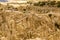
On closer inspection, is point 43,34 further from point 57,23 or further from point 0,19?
point 0,19

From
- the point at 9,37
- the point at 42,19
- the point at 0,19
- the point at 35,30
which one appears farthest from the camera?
the point at 0,19

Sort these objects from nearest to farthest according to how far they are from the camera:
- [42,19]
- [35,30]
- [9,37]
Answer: [9,37], [35,30], [42,19]

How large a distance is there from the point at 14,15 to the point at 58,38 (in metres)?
1.81

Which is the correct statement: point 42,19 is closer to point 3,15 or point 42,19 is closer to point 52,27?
point 52,27

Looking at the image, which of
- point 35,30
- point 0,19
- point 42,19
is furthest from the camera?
point 0,19

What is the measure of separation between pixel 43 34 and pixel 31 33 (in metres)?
0.32

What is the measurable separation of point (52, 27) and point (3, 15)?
5.86 ft

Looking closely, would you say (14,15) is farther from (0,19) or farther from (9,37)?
(9,37)

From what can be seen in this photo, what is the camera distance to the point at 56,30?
5.19 metres

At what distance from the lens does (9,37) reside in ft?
15.4

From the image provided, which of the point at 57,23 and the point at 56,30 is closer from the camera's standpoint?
the point at 56,30

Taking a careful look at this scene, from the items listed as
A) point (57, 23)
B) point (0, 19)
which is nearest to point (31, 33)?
point (57, 23)

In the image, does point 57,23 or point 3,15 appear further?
point 3,15

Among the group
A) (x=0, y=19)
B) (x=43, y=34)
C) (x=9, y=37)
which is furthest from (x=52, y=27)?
(x=0, y=19)
